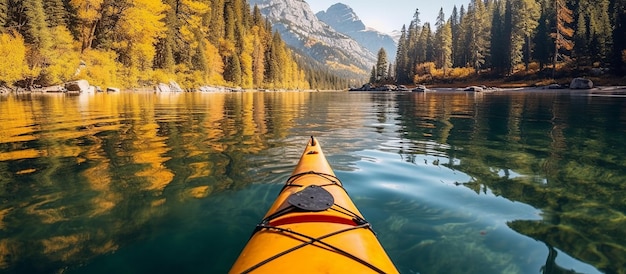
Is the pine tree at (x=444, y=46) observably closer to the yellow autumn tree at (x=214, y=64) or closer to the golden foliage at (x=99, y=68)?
the yellow autumn tree at (x=214, y=64)

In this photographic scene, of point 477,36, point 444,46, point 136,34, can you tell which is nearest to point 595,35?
point 477,36

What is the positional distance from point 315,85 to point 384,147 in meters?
124

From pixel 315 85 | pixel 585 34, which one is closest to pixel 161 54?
pixel 585 34

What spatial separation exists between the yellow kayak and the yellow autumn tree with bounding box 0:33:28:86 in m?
36.4

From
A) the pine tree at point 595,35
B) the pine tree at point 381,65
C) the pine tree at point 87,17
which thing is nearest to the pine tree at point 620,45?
the pine tree at point 595,35

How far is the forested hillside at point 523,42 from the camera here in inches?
1861

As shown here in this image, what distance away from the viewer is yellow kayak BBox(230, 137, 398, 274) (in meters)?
2.28

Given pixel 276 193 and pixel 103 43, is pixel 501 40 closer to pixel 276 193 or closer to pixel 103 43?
pixel 103 43

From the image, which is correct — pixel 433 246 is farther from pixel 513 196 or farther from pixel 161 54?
pixel 161 54

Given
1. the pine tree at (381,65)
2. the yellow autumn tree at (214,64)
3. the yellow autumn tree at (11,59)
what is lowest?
the yellow autumn tree at (11,59)

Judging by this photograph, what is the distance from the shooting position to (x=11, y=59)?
28953 mm

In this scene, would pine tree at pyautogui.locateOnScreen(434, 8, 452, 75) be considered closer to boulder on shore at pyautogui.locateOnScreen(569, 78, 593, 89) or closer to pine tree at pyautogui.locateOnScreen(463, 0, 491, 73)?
pine tree at pyautogui.locateOnScreen(463, 0, 491, 73)

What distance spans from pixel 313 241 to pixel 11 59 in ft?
123

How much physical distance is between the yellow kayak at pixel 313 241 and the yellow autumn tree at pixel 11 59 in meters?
36.4
